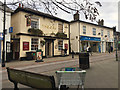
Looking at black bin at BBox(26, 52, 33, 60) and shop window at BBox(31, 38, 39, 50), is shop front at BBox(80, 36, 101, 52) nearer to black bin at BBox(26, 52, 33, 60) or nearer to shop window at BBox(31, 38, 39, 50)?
shop window at BBox(31, 38, 39, 50)

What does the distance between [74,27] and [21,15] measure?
12.1 metres

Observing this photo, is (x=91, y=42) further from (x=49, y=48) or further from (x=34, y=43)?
(x=34, y=43)

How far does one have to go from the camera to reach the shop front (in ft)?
70.7

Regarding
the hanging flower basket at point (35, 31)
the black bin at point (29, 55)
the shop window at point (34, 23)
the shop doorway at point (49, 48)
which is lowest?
the black bin at point (29, 55)

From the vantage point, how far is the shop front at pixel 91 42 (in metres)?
21.6

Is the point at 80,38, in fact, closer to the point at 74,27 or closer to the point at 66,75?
the point at 74,27

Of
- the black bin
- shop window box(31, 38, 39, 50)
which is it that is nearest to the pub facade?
shop window box(31, 38, 39, 50)

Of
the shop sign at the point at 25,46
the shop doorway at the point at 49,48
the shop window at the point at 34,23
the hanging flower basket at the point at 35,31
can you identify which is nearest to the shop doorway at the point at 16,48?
the shop sign at the point at 25,46

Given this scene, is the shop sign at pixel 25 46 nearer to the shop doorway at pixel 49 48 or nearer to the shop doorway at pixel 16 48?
the shop doorway at pixel 16 48

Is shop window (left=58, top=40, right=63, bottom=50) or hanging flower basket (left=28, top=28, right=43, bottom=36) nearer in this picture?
hanging flower basket (left=28, top=28, right=43, bottom=36)

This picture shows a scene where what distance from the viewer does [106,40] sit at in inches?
1081

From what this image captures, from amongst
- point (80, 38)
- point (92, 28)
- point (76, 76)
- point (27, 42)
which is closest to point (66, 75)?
point (76, 76)

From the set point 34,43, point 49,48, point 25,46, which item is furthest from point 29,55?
point 49,48

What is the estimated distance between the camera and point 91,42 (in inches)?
988
